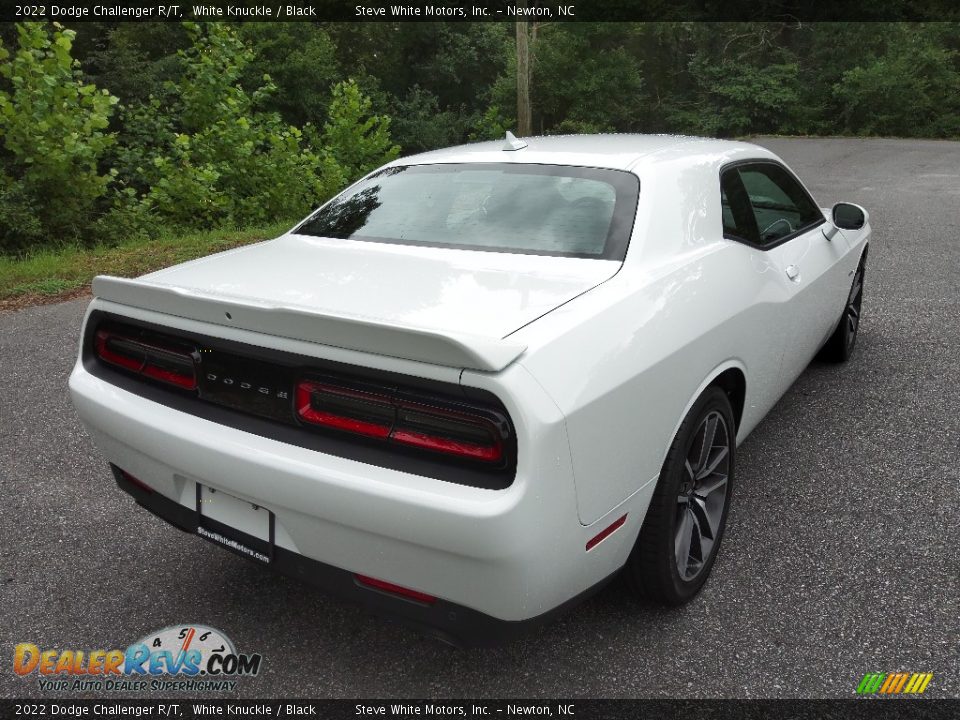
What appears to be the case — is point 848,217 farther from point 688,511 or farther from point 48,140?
point 48,140

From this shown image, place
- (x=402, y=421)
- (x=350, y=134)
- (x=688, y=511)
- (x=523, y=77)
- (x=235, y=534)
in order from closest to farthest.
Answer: (x=402, y=421)
(x=235, y=534)
(x=688, y=511)
(x=350, y=134)
(x=523, y=77)

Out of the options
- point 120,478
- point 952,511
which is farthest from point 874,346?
point 120,478

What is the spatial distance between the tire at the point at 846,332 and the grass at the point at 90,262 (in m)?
6.03

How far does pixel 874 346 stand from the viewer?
16.6 feet

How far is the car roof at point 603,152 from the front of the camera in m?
2.91

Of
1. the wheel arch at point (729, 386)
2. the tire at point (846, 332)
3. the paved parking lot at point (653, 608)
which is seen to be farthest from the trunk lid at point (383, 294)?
the tire at point (846, 332)

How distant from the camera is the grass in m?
6.86

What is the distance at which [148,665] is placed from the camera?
89.2 inches

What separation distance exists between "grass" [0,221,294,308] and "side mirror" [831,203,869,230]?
20.0ft

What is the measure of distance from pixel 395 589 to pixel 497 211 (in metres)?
1.45

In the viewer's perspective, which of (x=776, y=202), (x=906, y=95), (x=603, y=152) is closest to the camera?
(x=603, y=152)

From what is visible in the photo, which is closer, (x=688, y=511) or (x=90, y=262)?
(x=688, y=511)

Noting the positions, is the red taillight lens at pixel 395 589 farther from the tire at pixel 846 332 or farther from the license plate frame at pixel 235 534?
the tire at pixel 846 332

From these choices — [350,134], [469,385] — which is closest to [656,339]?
[469,385]
